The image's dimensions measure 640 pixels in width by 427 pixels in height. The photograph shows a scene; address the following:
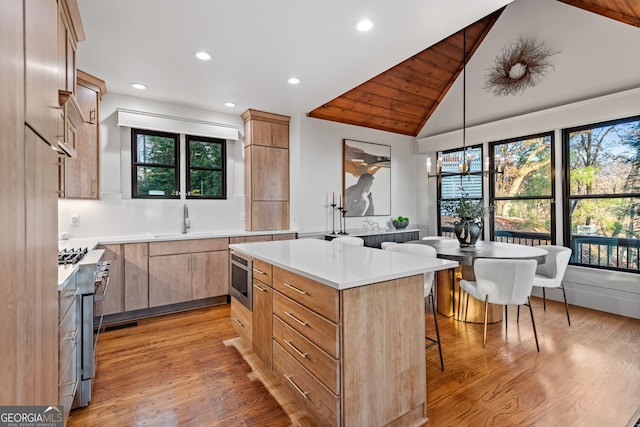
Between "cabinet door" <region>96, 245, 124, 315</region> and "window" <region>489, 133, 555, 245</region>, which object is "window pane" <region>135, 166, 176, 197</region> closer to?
"cabinet door" <region>96, 245, 124, 315</region>

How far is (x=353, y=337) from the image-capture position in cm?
149

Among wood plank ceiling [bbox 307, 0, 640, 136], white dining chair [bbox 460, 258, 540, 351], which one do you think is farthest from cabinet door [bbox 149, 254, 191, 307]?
white dining chair [bbox 460, 258, 540, 351]

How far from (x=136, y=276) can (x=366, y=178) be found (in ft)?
11.7

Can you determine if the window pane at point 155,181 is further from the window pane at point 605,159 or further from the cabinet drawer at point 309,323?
the window pane at point 605,159

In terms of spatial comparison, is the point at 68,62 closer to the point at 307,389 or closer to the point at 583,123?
the point at 307,389

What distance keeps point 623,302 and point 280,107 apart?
4724 millimetres

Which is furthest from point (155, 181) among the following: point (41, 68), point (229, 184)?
point (41, 68)

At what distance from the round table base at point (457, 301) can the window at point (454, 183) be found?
1.98 m

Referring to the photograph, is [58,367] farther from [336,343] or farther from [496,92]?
[496,92]

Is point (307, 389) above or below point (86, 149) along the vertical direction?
below

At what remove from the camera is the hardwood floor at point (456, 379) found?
5.92 feet

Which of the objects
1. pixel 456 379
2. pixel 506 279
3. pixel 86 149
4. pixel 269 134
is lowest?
pixel 456 379

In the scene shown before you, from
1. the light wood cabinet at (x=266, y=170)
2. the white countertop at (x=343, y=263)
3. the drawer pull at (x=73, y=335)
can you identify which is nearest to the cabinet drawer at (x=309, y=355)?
the white countertop at (x=343, y=263)

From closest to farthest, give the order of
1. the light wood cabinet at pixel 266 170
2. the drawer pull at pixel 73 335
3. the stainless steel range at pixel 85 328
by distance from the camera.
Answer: the drawer pull at pixel 73 335 < the stainless steel range at pixel 85 328 < the light wood cabinet at pixel 266 170
